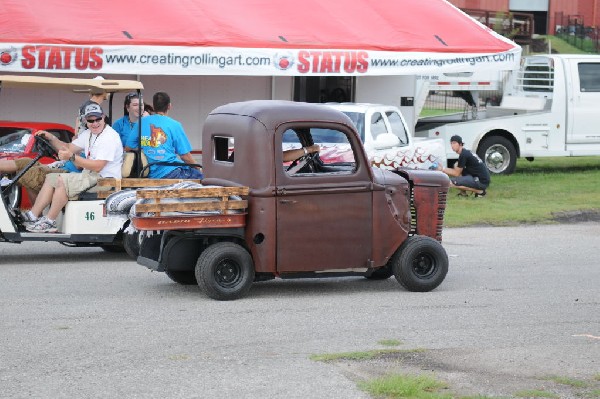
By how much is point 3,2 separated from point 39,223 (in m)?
7.98

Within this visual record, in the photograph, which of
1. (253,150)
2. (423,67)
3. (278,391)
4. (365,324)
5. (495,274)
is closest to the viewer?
A: (278,391)

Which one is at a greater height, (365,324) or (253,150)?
(253,150)

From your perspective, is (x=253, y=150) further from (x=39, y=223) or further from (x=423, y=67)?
(x=423, y=67)

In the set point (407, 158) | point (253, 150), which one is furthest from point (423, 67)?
point (253, 150)

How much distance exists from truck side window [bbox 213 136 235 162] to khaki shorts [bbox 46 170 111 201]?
1.71 metres

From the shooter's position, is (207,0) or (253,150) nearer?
(253,150)

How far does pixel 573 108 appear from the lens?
78.1ft

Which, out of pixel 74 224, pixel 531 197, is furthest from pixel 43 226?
pixel 531 197

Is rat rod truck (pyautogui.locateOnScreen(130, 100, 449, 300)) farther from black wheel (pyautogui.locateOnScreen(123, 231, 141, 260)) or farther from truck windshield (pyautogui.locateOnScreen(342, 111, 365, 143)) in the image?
truck windshield (pyautogui.locateOnScreen(342, 111, 365, 143))

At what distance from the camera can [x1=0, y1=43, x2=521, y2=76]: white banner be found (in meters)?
18.2

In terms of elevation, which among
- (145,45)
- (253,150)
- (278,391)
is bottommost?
(278,391)

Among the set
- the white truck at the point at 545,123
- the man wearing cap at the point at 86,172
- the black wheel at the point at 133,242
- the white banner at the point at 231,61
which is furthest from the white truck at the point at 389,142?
the black wheel at the point at 133,242

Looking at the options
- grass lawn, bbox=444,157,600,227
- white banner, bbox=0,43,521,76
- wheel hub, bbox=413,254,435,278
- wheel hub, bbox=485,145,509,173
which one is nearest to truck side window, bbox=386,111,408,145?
grass lawn, bbox=444,157,600,227

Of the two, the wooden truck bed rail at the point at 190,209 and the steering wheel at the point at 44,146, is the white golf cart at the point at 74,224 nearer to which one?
the steering wheel at the point at 44,146
